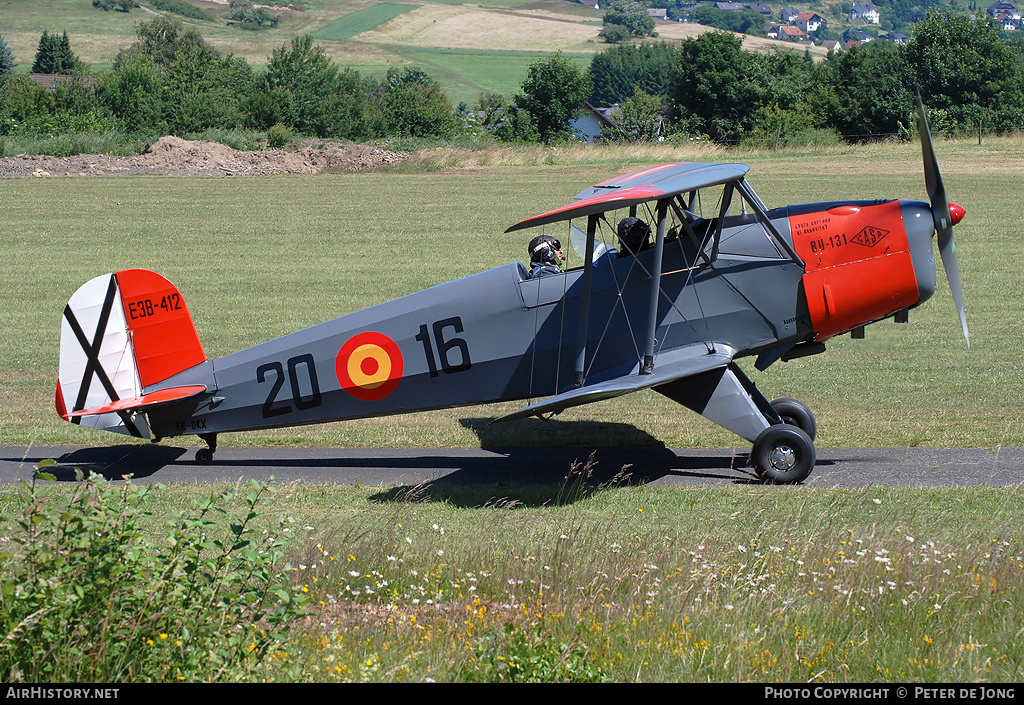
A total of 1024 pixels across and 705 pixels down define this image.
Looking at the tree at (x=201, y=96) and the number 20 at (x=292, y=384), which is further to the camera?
the tree at (x=201, y=96)

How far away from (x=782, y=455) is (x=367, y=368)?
3955 mm

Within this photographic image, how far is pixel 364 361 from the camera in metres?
9.41

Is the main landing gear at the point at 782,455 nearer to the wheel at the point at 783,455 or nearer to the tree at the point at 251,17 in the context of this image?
the wheel at the point at 783,455

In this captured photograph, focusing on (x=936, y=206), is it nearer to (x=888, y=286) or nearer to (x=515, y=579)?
(x=888, y=286)

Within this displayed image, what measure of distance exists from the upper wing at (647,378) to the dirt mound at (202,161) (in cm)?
3563

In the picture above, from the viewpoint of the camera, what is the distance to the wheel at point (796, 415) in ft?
32.5

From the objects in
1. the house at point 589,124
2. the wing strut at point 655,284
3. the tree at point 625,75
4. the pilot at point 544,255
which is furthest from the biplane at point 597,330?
the tree at point 625,75

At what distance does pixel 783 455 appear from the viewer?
28.6ft

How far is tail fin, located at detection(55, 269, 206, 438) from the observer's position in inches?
370

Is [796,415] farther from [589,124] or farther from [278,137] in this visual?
[589,124]

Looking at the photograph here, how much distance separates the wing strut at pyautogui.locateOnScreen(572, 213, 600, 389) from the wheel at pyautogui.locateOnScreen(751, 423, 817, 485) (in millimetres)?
1708

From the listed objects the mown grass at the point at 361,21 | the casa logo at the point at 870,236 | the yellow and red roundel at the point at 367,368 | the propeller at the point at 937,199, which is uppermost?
the mown grass at the point at 361,21

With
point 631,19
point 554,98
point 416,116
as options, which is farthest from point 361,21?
point 554,98

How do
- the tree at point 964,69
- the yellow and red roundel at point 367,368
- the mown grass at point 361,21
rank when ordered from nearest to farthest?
the yellow and red roundel at point 367,368, the tree at point 964,69, the mown grass at point 361,21
